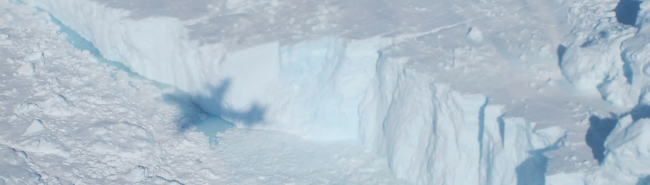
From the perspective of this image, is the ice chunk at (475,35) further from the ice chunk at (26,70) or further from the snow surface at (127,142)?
the ice chunk at (26,70)

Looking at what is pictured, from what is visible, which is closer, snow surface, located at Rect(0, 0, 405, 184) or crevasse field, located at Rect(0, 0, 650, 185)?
crevasse field, located at Rect(0, 0, 650, 185)

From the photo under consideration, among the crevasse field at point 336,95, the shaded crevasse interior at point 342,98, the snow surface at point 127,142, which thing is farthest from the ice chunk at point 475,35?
the snow surface at point 127,142

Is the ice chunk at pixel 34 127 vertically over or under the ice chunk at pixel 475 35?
under

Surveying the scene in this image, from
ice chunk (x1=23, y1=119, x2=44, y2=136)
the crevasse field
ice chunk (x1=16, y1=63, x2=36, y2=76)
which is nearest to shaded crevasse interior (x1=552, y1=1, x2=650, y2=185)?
the crevasse field

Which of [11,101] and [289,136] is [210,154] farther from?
[11,101]

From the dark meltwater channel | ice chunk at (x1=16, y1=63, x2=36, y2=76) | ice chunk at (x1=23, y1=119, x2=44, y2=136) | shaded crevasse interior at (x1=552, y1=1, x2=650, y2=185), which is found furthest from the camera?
ice chunk at (x1=16, y1=63, x2=36, y2=76)

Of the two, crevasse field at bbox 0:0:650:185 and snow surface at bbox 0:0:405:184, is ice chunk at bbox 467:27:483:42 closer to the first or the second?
crevasse field at bbox 0:0:650:185
